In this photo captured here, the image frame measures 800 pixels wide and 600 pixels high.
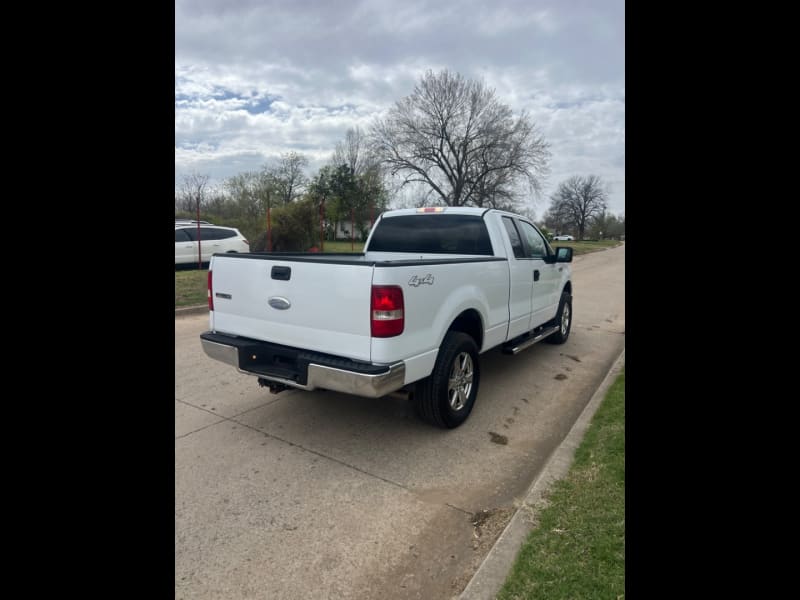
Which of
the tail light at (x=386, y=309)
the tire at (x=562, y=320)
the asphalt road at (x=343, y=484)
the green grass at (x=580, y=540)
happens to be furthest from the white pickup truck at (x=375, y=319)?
the tire at (x=562, y=320)

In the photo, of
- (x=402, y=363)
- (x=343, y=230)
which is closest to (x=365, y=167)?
(x=343, y=230)

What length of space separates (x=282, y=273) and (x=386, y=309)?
93cm

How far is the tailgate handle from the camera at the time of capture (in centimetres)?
372

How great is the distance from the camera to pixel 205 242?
1585 centimetres

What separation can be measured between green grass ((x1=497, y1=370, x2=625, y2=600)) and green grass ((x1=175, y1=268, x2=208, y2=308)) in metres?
8.26

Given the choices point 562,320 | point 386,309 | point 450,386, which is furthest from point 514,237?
point 386,309

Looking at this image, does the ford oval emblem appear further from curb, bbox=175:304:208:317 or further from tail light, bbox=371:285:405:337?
curb, bbox=175:304:208:317

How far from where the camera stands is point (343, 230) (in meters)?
25.4

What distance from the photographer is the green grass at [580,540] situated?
7.44ft

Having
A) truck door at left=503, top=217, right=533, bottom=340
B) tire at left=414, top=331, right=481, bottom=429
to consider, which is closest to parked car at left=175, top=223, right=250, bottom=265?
truck door at left=503, top=217, right=533, bottom=340
